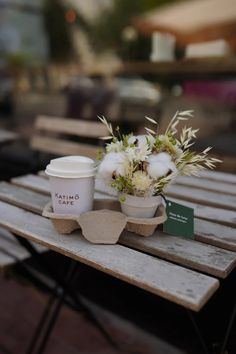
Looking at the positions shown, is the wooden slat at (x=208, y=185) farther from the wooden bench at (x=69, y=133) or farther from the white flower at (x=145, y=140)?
the wooden bench at (x=69, y=133)

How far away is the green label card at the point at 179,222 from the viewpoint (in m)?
1.05

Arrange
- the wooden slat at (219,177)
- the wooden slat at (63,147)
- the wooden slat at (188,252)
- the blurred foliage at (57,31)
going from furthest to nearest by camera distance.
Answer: the blurred foliage at (57,31) → the wooden slat at (63,147) → the wooden slat at (219,177) → the wooden slat at (188,252)

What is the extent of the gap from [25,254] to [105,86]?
9.40 ft

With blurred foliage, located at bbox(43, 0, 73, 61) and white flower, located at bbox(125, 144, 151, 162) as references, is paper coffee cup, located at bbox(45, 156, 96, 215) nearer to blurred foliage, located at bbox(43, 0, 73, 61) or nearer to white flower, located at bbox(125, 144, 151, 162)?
white flower, located at bbox(125, 144, 151, 162)

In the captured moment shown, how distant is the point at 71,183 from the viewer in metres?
1.00

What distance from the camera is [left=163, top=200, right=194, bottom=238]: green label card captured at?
3.44 ft

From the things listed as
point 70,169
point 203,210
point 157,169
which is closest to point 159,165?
point 157,169

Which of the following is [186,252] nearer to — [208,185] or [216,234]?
[216,234]

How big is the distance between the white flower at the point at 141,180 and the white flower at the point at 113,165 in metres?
0.03

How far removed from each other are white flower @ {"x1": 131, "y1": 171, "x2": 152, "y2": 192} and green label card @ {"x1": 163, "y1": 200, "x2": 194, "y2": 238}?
0.17 metres

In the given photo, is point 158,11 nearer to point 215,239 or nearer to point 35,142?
point 35,142

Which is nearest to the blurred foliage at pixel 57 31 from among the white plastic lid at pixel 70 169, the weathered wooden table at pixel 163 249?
the weathered wooden table at pixel 163 249

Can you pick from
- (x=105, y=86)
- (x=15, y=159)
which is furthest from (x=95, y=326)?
(x=105, y=86)

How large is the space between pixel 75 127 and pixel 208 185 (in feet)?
3.83
